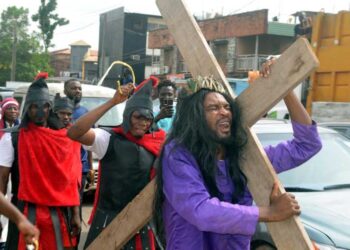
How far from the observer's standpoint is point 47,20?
6028cm

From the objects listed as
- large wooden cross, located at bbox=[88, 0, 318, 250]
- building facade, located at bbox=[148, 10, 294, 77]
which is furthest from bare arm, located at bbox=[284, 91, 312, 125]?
building facade, located at bbox=[148, 10, 294, 77]

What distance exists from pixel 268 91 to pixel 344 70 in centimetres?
929

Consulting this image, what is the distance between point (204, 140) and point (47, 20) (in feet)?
200

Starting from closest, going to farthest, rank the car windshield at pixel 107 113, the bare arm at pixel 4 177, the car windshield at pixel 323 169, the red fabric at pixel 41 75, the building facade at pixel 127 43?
the bare arm at pixel 4 177 → the red fabric at pixel 41 75 → the car windshield at pixel 323 169 → the car windshield at pixel 107 113 → the building facade at pixel 127 43

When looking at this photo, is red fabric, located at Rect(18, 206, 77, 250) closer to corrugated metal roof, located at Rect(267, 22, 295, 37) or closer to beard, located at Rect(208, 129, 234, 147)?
beard, located at Rect(208, 129, 234, 147)

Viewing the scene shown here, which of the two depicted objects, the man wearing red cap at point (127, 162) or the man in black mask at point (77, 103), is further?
the man in black mask at point (77, 103)

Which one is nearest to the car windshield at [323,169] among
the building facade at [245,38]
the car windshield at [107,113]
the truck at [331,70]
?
the car windshield at [107,113]

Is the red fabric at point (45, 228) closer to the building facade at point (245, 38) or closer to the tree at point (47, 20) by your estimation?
the building facade at point (245, 38)

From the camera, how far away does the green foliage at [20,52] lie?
55.5 m

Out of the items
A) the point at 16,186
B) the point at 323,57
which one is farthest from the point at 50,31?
the point at 16,186

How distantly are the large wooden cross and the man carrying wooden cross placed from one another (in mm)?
51

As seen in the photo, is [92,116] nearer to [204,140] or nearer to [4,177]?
[4,177]

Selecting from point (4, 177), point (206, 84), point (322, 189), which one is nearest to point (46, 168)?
point (4, 177)

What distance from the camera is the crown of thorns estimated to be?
229 centimetres
